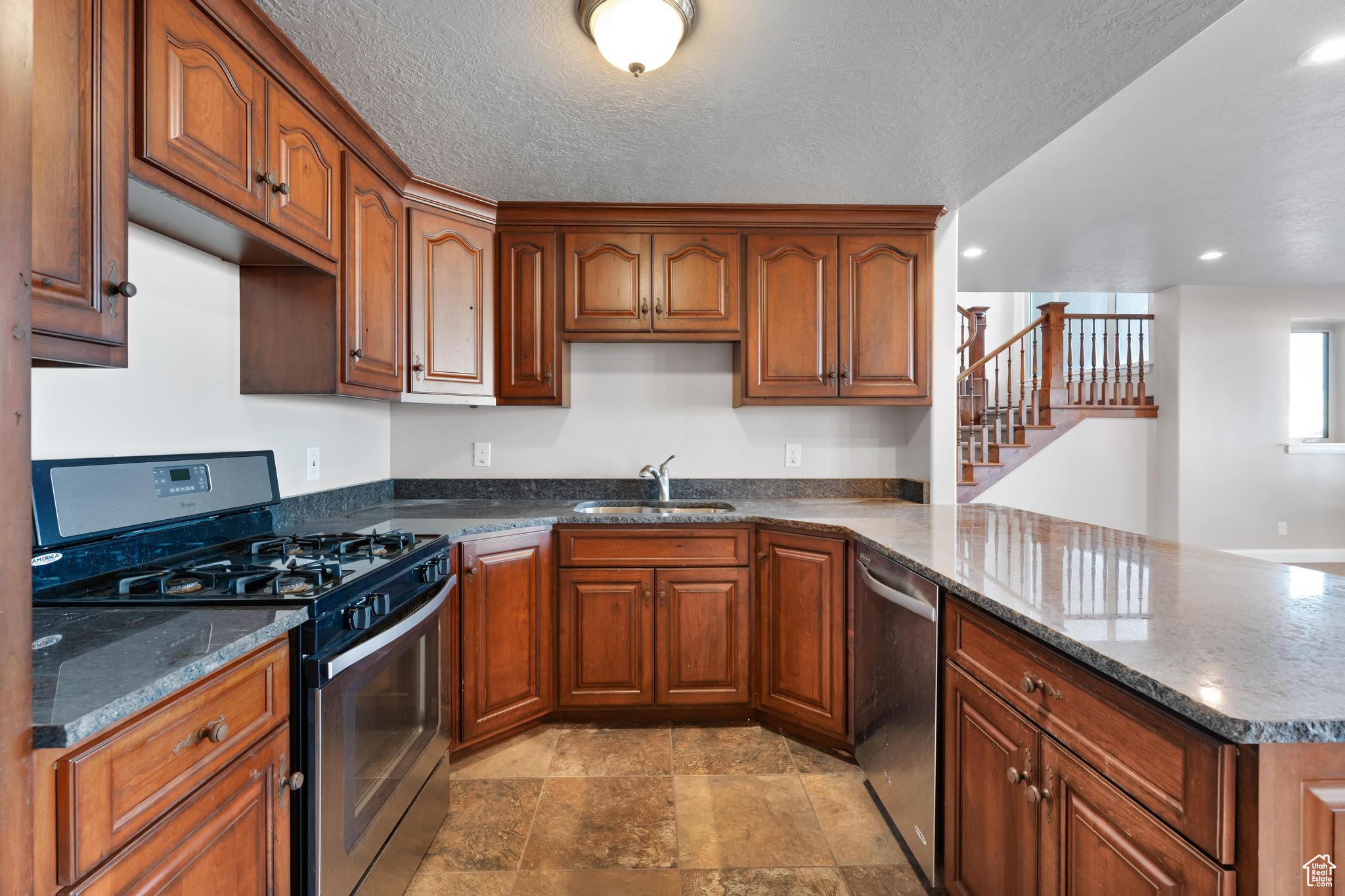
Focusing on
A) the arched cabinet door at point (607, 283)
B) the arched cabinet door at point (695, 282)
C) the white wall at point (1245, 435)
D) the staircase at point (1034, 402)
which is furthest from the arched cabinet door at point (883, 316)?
the white wall at point (1245, 435)

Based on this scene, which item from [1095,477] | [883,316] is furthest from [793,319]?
[1095,477]

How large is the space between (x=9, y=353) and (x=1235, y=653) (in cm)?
169

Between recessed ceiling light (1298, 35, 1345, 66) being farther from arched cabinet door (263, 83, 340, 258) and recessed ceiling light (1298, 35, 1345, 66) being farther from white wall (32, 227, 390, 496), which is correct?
white wall (32, 227, 390, 496)

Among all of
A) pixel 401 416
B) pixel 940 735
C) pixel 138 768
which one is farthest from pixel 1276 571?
pixel 401 416

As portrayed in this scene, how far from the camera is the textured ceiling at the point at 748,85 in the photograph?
4.88ft

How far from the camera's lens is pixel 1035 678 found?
114 centimetres

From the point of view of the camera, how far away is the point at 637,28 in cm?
143

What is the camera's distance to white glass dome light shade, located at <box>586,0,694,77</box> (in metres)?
1.40

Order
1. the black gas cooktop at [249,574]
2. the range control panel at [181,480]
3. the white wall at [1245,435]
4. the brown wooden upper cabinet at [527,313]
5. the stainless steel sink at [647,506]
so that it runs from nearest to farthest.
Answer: the black gas cooktop at [249,574] < the range control panel at [181,480] < the brown wooden upper cabinet at [527,313] < the stainless steel sink at [647,506] < the white wall at [1245,435]

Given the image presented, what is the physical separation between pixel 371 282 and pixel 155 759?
1.73 m

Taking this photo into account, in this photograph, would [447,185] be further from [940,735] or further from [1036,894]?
[1036,894]

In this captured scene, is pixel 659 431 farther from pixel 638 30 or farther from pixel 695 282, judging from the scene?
pixel 638 30

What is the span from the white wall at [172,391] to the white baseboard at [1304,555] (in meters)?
7.34

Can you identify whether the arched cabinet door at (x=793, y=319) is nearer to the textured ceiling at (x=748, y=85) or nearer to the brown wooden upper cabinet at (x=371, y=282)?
the textured ceiling at (x=748, y=85)
